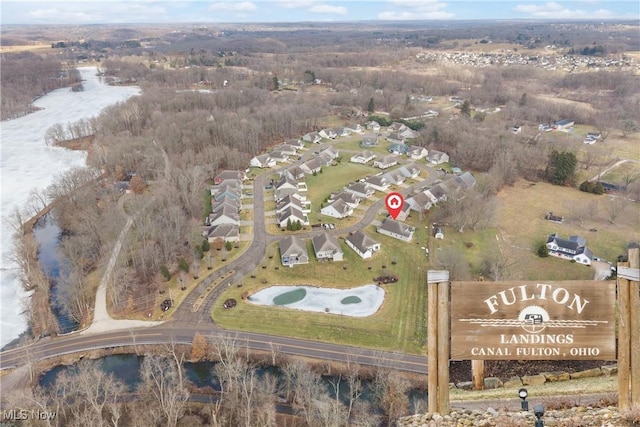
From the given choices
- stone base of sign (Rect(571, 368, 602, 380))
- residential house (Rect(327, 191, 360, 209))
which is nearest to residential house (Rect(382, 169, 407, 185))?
residential house (Rect(327, 191, 360, 209))

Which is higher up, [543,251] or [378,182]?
[378,182]

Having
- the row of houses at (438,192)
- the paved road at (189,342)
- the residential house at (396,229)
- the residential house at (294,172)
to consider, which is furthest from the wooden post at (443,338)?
the residential house at (294,172)

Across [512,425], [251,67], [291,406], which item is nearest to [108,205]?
[291,406]

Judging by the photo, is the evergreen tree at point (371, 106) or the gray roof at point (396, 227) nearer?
the gray roof at point (396, 227)

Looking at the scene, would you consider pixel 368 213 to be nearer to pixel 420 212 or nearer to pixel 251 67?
pixel 420 212

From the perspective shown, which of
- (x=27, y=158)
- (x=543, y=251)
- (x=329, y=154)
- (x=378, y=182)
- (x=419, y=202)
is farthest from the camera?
(x=329, y=154)

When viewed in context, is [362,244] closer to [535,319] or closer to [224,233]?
[224,233]

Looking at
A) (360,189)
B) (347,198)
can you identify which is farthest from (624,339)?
(360,189)

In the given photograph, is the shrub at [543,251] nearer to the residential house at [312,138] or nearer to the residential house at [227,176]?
→ the residential house at [227,176]
